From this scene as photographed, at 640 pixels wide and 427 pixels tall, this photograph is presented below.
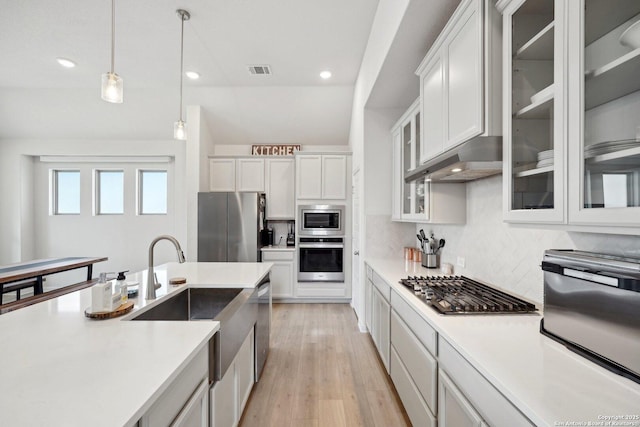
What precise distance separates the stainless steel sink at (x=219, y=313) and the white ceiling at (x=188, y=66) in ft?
8.42

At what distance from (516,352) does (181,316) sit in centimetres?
198

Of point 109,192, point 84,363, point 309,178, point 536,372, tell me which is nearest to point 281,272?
point 309,178

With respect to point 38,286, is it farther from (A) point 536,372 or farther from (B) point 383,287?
(A) point 536,372

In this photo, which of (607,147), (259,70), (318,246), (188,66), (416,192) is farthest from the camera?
(318,246)

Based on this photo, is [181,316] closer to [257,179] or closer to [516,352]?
[516,352]

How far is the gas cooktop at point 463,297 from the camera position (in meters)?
1.37

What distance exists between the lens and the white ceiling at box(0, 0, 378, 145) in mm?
2627

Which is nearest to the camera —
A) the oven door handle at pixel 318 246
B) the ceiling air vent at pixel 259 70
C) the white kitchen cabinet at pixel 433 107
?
the white kitchen cabinet at pixel 433 107

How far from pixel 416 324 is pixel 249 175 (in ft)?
12.7

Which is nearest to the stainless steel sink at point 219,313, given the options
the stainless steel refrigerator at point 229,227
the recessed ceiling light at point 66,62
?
the stainless steel refrigerator at point 229,227

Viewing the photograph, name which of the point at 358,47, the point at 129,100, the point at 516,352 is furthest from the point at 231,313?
the point at 129,100

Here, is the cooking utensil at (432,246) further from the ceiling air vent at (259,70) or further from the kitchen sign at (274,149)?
the kitchen sign at (274,149)

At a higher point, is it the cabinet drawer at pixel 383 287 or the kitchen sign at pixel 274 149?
the kitchen sign at pixel 274 149

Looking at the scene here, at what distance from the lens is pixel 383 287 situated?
2359mm
